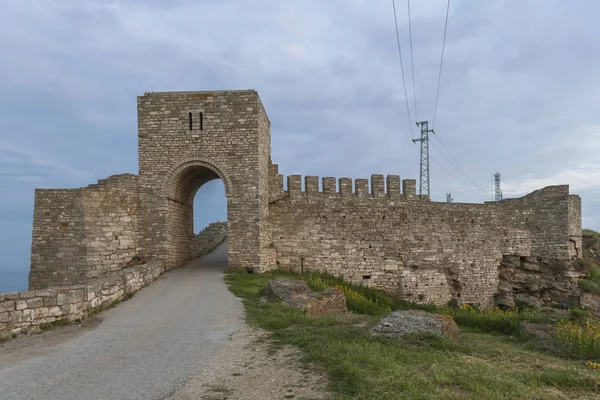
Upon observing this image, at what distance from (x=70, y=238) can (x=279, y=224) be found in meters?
7.63

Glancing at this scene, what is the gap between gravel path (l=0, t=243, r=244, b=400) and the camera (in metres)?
4.94

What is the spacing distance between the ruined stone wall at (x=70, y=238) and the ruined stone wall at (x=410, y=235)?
21.3 ft

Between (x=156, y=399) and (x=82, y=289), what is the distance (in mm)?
5105

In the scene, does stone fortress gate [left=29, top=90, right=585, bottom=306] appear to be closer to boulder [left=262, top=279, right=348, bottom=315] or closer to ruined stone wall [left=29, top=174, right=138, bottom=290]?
ruined stone wall [left=29, top=174, right=138, bottom=290]

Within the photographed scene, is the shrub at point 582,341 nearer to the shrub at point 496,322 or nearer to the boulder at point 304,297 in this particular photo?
the shrub at point 496,322

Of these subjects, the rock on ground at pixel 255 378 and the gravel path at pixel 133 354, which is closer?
the rock on ground at pixel 255 378

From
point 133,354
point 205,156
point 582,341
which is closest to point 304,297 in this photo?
→ point 133,354

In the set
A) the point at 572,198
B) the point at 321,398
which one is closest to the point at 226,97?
the point at 321,398

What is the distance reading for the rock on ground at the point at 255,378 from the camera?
179 inches

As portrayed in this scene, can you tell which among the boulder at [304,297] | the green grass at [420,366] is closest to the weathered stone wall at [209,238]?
the boulder at [304,297]

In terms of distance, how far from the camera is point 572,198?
19281mm

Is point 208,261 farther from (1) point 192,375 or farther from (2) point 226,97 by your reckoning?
(1) point 192,375

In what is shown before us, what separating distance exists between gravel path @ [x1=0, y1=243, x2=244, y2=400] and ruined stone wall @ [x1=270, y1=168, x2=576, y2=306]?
6901mm

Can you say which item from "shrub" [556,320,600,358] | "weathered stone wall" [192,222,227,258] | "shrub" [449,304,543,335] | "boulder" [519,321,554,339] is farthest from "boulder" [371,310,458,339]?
"weathered stone wall" [192,222,227,258]
